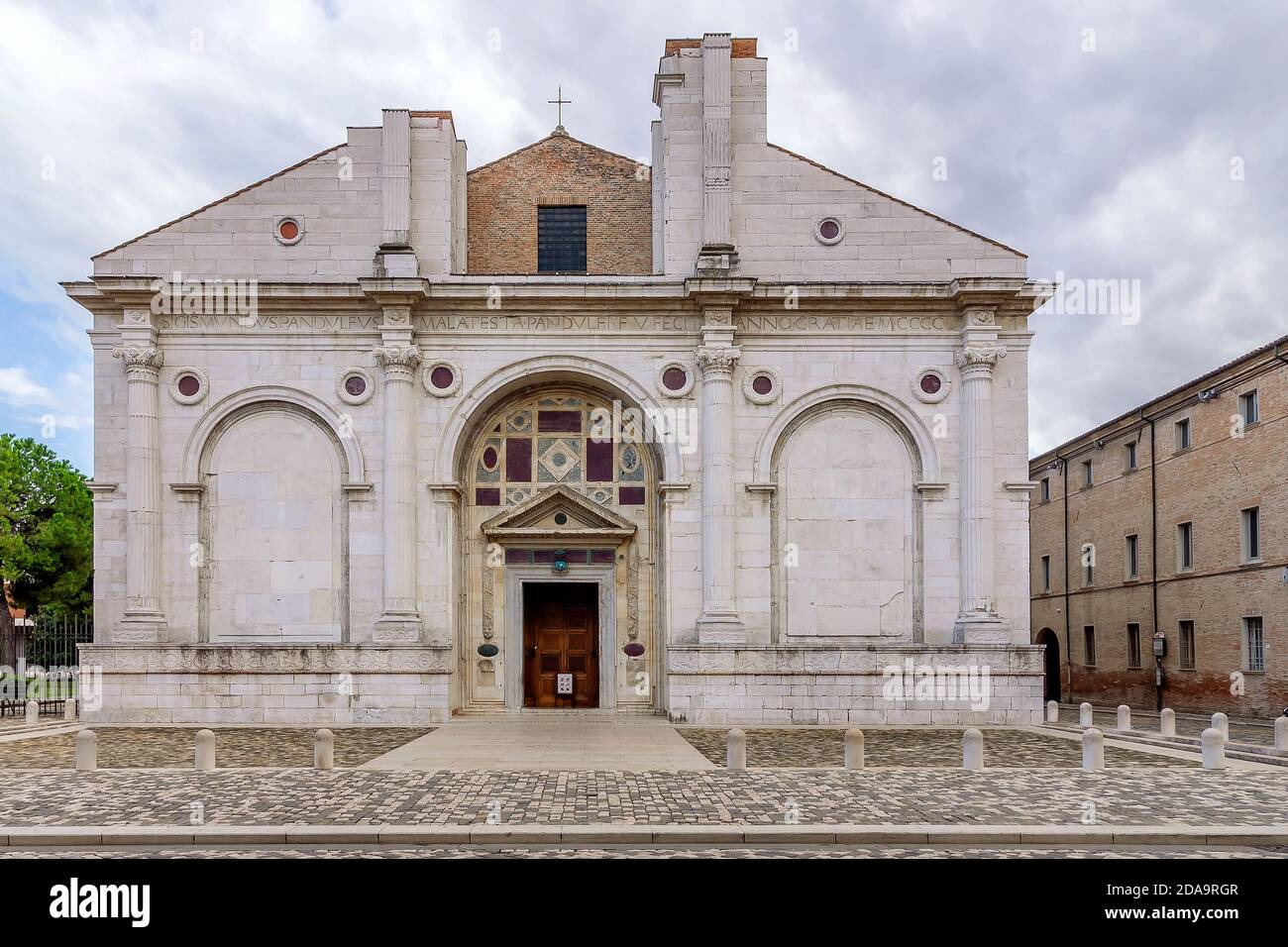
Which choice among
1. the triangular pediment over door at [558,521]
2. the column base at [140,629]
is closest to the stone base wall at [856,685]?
the triangular pediment over door at [558,521]

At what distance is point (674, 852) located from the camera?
9.76 m

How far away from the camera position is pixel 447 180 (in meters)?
23.7

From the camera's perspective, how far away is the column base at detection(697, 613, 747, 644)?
22.2m

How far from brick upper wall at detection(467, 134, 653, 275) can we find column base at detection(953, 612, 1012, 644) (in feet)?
38.5

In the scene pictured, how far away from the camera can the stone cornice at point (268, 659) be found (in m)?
22.0

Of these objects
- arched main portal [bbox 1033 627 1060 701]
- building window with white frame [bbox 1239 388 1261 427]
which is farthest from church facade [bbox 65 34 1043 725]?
arched main portal [bbox 1033 627 1060 701]

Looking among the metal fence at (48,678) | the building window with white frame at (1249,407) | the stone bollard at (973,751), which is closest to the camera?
the stone bollard at (973,751)

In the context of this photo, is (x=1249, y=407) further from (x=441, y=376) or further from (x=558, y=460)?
(x=441, y=376)

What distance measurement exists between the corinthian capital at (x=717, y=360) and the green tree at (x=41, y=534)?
33.3m

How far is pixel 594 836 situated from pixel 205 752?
7091 millimetres

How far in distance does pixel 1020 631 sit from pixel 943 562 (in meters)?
2.19

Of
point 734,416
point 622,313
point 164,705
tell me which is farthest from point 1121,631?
point 164,705

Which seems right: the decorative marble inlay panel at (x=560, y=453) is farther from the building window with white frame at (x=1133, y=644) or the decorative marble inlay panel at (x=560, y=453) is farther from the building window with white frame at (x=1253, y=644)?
the building window with white frame at (x=1133, y=644)
